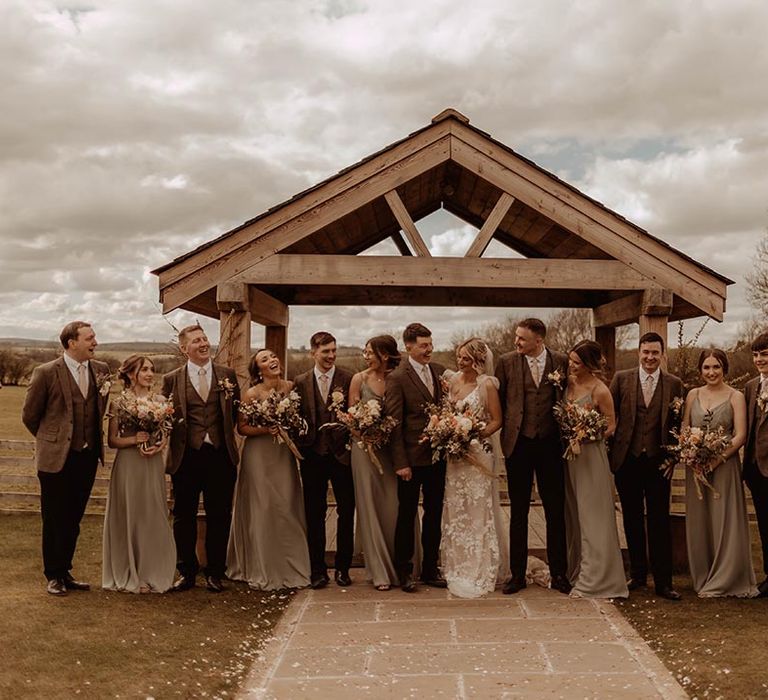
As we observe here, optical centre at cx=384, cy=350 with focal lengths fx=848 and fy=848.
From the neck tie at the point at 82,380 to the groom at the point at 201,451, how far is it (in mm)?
704

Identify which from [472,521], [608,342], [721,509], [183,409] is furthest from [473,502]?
[608,342]

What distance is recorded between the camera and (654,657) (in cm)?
594

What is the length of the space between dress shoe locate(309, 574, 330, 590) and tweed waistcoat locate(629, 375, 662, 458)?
10.2 feet

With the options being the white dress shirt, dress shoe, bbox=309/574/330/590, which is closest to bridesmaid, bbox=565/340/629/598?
dress shoe, bbox=309/574/330/590

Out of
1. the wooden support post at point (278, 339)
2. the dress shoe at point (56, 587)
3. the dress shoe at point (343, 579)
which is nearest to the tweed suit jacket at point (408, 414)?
the dress shoe at point (343, 579)

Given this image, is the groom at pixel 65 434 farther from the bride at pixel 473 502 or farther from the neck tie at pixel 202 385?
the bride at pixel 473 502

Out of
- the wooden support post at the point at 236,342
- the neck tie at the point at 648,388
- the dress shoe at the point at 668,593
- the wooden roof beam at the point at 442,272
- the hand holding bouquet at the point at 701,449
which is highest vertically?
the wooden roof beam at the point at 442,272

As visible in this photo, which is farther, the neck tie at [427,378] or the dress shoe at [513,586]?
the neck tie at [427,378]

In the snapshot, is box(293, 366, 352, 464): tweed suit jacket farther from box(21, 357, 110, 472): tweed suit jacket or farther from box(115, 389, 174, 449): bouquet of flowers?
box(21, 357, 110, 472): tweed suit jacket

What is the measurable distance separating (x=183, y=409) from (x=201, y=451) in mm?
414

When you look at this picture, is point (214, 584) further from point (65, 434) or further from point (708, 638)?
point (708, 638)

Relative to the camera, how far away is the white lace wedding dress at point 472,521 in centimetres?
779

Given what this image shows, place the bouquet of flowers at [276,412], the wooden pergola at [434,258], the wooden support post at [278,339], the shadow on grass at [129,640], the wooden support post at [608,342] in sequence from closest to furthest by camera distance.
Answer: the shadow on grass at [129,640], the bouquet of flowers at [276,412], the wooden pergola at [434,258], the wooden support post at [608,342], the wooden support post at [278,339]

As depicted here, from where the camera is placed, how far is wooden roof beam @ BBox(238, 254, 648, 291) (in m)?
9.00
